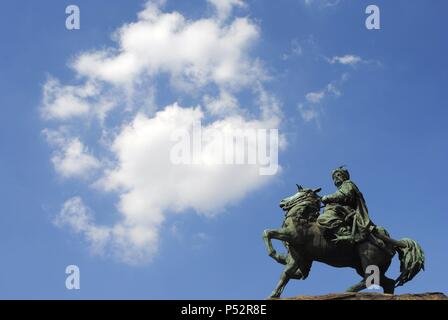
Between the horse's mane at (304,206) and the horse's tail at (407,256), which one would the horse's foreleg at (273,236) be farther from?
the horse's tail at (407,256)

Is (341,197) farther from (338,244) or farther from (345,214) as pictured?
(338,244)

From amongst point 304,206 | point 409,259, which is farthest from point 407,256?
point 304,206

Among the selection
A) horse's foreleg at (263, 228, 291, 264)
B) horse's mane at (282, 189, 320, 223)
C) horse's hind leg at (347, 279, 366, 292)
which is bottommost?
horse's hind leg at (347, 279, 366, 292)

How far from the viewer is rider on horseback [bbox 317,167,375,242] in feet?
68.9

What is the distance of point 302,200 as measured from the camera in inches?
846

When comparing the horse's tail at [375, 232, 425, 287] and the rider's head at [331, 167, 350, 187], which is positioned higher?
the rider's head at [331, 167, 350, 187]

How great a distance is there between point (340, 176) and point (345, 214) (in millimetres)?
1372

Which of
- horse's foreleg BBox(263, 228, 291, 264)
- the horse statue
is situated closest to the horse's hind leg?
the horse statue

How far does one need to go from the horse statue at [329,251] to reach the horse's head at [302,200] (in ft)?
0.11

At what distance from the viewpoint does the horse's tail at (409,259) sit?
2109 centimetres

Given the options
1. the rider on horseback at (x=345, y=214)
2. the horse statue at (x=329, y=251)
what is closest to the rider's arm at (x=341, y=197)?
the rider on horseback at (x=345, y=214)

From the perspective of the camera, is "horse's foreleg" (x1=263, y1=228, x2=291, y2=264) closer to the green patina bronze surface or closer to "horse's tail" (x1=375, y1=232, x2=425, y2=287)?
the green patina bronze surface
